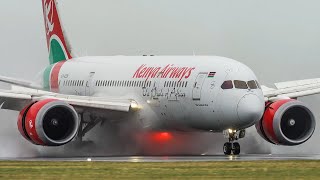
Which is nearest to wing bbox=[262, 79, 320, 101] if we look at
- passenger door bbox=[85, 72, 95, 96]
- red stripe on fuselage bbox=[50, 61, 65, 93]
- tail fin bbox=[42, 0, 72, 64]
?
passenger door bbox=[85, 72, 95, 96]

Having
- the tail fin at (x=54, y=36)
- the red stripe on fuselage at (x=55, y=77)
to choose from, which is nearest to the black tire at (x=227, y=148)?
the red stripe on fuselage at (x=55, y=77)

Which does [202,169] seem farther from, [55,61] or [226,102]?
[55,61]

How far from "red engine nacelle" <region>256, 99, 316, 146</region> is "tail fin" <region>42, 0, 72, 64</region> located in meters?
16.9

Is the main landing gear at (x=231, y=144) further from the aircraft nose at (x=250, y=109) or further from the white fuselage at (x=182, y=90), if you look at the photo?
the aircraft nose at (x=250, y=109)

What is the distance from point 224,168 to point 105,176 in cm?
492

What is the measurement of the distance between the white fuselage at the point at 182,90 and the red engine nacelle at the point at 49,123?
4.34m

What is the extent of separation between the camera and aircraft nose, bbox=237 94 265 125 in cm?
4672

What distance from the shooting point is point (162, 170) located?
112 feet

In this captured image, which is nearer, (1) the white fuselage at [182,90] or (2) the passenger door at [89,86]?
(1) the white fuselage at [182,90]

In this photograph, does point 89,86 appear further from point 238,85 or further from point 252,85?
point 252,85

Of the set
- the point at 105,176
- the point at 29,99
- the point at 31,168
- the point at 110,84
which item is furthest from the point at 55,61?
the point at 105,176

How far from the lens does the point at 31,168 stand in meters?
35.7

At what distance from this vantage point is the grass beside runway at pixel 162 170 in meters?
31.4

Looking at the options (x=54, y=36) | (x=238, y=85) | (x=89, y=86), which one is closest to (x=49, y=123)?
(x=238, y=85)
